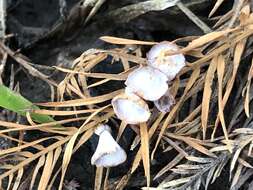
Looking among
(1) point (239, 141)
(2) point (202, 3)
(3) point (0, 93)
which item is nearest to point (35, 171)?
(3) point (0, 93)

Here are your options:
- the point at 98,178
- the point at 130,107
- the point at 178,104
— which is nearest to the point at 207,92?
the point at 178,104

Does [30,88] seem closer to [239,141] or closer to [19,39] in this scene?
[19,39]

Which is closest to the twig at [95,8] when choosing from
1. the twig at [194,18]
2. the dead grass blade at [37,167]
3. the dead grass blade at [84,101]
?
the twig at [194,18]

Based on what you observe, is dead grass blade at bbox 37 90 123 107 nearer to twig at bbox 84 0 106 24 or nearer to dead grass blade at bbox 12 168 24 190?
dead grass blade at bbox 12 168 24 190

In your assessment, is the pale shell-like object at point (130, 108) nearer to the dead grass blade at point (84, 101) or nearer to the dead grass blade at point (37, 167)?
the dead grass blade at point (84, 101)

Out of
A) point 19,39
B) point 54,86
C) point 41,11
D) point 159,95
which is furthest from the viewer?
point 41,11
